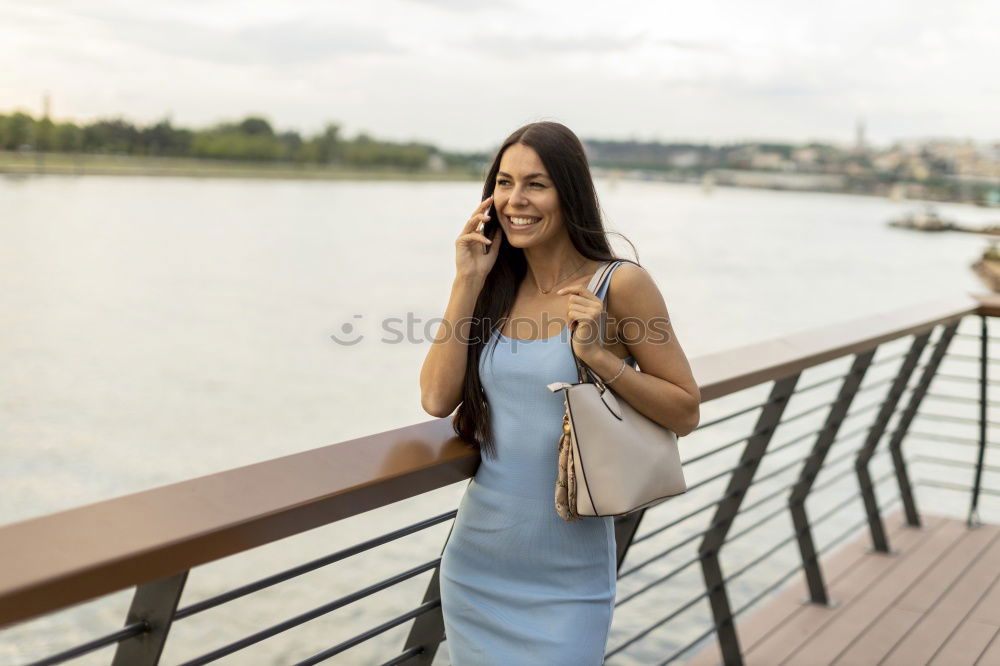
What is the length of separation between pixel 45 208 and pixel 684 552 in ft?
229

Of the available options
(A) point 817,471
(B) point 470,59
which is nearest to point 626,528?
(A) point 817,471

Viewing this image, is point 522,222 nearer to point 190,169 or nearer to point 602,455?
point 602,455

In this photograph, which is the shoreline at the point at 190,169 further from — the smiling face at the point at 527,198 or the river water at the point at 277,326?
the smiling face at the point at 527,198

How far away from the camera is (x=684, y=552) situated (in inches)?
613

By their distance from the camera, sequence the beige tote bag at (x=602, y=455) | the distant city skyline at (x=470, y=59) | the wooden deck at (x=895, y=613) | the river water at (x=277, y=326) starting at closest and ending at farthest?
the beige tote bag at (x=602, y=455), the wooden deck at (x=895, y=613), the river water at (x=277, y=326), the distant city skyline at (x=470, y=59)

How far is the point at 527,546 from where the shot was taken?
147cm

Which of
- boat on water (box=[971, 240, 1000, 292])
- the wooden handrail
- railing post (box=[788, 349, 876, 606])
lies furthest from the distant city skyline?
the wooden handrail

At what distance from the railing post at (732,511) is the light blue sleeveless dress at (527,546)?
99 centimetres

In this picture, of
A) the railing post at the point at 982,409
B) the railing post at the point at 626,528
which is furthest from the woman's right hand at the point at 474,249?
the railing post at the point at 982,409

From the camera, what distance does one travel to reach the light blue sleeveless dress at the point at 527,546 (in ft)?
4.74

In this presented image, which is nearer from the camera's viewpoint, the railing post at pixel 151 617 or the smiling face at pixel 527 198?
the railing post at pixel 151 617

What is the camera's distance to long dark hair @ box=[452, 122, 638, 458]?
1.48 metres

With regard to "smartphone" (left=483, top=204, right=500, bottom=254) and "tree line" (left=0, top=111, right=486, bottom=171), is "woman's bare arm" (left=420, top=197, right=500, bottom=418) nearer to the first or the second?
"smartphone" (left=483, top=204, right=500, bottom=254)

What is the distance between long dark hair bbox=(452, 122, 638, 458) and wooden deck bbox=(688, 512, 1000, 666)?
4.95 feet
